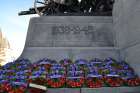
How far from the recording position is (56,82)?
35.0 ft

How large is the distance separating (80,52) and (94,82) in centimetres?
416

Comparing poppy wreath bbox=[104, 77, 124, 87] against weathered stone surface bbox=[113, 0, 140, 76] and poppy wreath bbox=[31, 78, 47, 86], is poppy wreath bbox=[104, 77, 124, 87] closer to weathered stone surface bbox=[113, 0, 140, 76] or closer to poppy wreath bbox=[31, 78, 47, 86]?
weathered stone surface bbox=[113, 0, 140, 76]

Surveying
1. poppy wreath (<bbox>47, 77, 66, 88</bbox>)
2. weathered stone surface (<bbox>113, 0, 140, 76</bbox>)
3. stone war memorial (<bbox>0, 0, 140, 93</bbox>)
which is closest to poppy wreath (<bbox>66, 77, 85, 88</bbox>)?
stone war memorial (<bbox>0, 0, 140, 93</bbox>)

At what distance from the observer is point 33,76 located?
11.4 m

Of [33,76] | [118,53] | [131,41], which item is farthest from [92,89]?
[118,53]

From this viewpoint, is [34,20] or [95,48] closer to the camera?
[95,48]

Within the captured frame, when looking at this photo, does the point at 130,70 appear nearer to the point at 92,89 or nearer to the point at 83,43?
the point at 92,89

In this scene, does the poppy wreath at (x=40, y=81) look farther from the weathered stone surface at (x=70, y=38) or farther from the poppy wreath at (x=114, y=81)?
the weathered stone surface at (x=70, y=38)

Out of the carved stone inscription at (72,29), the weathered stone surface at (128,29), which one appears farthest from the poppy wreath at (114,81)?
the carved stone inscription at (72,29)

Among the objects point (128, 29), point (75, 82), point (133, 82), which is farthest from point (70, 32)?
point (133, 82)

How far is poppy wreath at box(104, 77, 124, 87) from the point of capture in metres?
10.5

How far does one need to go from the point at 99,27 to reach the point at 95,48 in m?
1.50

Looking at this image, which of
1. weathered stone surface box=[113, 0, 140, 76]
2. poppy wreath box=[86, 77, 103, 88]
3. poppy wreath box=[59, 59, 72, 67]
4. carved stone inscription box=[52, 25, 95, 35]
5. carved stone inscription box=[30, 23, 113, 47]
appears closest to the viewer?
poppy wreath box=[86, 77, 103, 88]

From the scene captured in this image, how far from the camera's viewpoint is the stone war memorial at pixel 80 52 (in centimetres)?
1054
